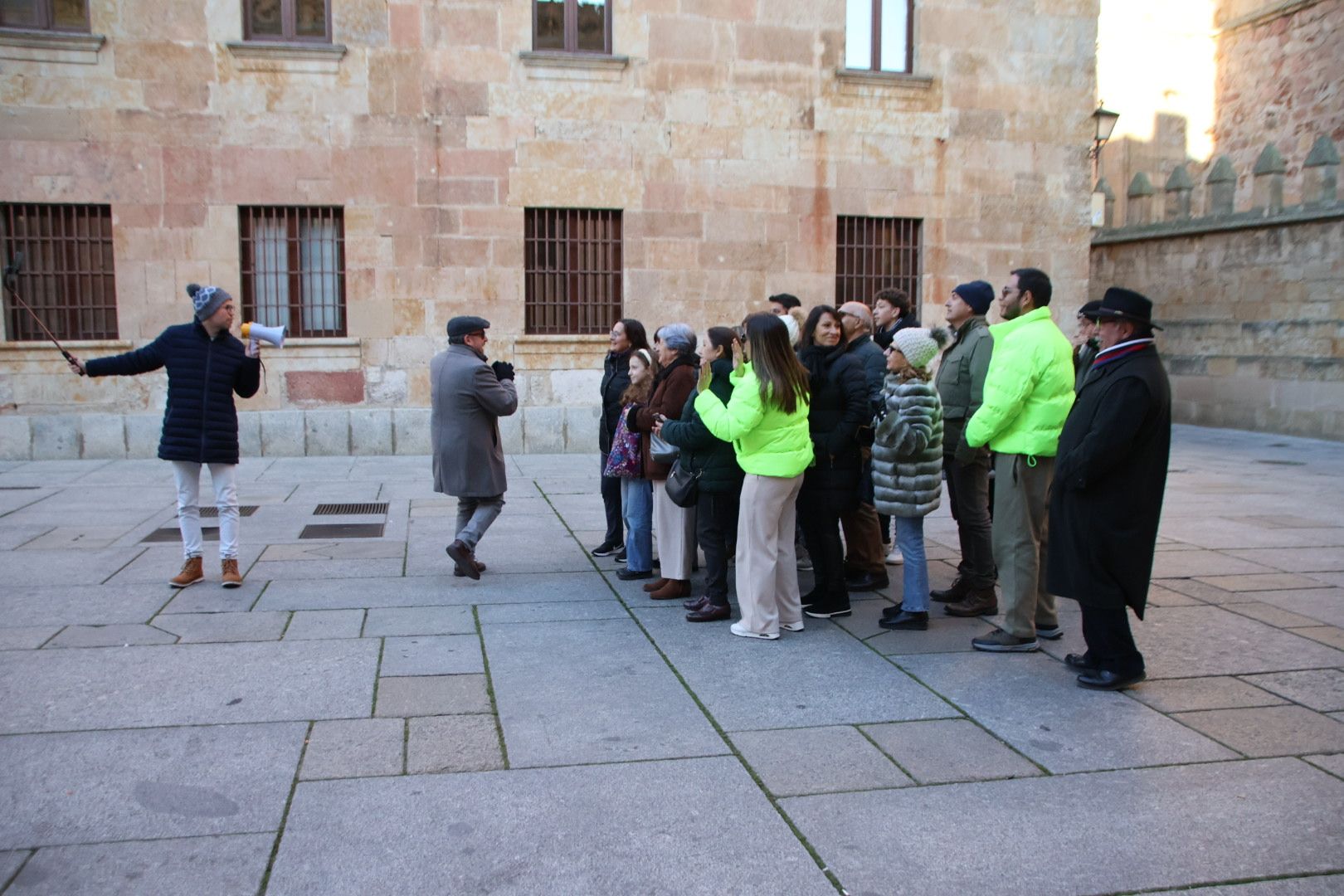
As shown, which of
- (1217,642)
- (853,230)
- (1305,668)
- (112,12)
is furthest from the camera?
(853,230)

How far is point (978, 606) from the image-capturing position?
21.7ft

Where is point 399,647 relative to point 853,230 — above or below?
below

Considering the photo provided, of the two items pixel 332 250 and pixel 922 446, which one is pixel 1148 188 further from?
pixel 922 446

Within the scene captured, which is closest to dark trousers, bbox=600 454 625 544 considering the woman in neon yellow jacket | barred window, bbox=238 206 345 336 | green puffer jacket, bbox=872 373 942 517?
the woman in neon yellow jacket

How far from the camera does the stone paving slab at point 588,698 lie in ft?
14.8

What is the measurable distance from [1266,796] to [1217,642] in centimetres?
216

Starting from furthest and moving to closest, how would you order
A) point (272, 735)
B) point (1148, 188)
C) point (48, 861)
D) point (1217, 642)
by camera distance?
point (1148, 188), point (1217, 642), point (272, 735), point (48, 861)

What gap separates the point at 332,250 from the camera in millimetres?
14000

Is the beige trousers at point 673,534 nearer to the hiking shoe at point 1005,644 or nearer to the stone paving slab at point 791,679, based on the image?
the stone paving slab at point 791,679

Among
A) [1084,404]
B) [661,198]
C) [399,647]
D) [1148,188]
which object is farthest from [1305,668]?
[1148,188]

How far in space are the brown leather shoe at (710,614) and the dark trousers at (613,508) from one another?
181cm

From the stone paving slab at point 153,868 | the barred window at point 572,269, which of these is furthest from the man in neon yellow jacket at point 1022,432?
the barred window at point 572,269

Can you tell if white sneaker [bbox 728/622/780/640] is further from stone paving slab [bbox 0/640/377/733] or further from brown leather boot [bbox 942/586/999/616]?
stone paving slab [bbox 0/640/377/733]

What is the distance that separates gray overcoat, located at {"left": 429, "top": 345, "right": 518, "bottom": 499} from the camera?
722cm
